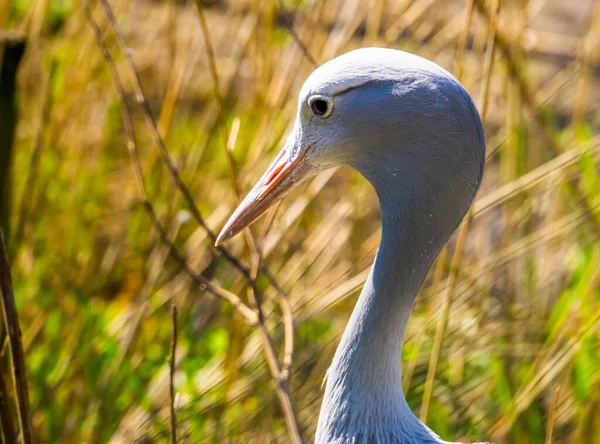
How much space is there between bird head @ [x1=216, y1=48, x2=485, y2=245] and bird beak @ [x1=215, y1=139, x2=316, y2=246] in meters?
0.04

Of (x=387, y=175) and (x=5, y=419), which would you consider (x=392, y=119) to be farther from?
(x=5, y=419)

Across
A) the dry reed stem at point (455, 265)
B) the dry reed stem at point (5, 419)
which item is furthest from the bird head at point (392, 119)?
the dry reed stem at point (5, 419)

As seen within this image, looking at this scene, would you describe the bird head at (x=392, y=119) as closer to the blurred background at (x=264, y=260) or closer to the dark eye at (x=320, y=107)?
the dark eye at (x=320, y=107)

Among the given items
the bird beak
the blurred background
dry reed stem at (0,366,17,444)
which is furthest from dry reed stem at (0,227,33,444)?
the bird beak

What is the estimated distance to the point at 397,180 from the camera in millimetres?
1312

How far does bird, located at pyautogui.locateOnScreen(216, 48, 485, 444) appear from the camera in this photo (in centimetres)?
124

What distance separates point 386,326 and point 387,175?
0.22 m

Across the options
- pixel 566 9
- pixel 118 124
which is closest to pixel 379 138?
pixel 118 124

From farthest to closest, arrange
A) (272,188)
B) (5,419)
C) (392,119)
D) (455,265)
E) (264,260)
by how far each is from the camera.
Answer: (264,260)
(455,265)
(5,419)
(272,188)
(392,119)

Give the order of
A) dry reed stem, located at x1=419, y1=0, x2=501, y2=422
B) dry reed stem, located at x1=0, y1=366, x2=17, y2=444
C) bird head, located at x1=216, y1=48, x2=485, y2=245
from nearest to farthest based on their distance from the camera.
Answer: bird head, located at x1=216, y1=48, x2=485, y2=245, dry reed stem, located at x1=0, y1=366, x2=17, y2=444, dry reed stem, located at x1=419, y1=0, x2=501, y2=422

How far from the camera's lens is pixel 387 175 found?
4.35 ft

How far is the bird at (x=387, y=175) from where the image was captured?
4.08 feet

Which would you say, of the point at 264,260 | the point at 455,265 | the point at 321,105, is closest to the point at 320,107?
the point at 321,105

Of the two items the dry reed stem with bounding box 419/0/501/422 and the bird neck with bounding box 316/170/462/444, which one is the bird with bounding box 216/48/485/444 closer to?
the bird neck with bounding box 316/170/462/444
